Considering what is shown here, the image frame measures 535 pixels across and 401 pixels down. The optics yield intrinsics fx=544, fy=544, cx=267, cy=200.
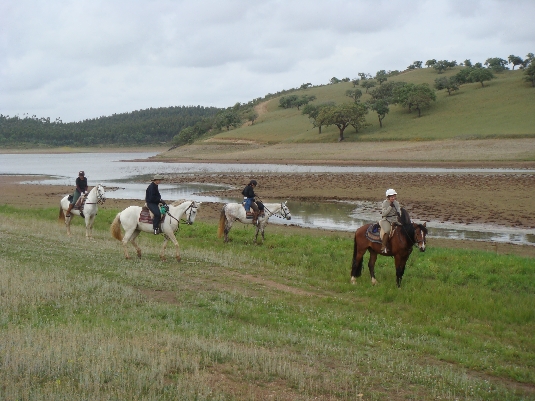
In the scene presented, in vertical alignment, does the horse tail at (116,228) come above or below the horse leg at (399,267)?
above

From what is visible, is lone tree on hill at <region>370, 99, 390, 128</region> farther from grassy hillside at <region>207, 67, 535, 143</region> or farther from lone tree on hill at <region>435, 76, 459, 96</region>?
lone tree on hill at <region>435, 76, 459, 96</region>

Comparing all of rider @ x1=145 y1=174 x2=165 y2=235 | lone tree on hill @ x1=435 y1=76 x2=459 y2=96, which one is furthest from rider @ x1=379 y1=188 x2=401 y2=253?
lone tree on hill @ x1=435 y1=76 x2=459 y2=96

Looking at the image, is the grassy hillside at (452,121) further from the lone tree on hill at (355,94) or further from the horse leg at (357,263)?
the horse leg at (357,263)

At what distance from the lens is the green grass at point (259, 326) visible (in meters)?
7.20

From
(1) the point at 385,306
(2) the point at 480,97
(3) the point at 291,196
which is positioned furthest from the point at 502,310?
(2) the point at 480,97

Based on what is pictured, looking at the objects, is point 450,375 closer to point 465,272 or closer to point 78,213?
point 465,272

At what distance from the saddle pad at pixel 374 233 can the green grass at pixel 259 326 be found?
1.23 metres

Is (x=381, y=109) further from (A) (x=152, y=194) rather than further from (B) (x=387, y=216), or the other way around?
(B) (x=387, y=216)

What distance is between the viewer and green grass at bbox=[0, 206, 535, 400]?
23.6 feet

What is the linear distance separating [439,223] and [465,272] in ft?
36.9

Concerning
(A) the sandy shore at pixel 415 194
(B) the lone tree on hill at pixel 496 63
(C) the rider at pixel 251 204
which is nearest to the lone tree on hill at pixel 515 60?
(B) the lone tree on hill at pixel 496 63

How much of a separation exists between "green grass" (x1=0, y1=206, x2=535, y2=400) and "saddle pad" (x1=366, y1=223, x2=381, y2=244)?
123 cm

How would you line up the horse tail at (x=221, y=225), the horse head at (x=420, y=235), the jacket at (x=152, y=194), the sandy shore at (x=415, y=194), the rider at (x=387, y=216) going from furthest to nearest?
the sandy shore at (x=415, y=194)
the horse tail at (x=221, y=225)
the jacket at (x=152, y=194)
the rider at (x=387, y=216)
the horse head at (x=420, y=235)

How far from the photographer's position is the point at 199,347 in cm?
836
